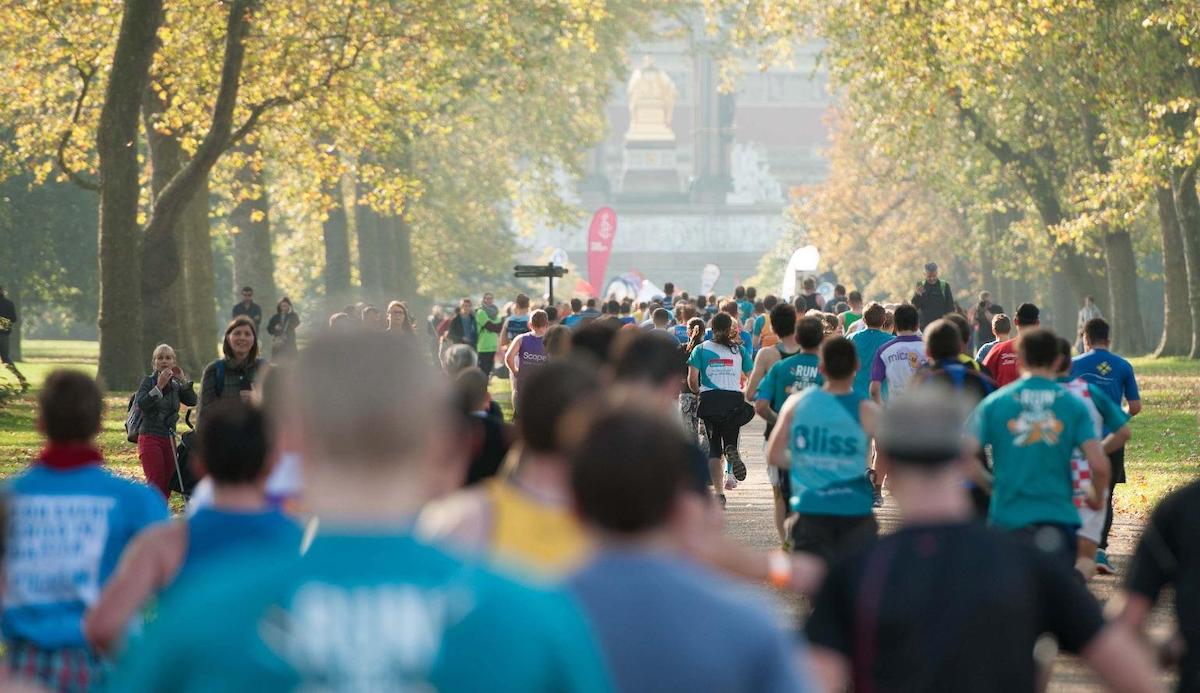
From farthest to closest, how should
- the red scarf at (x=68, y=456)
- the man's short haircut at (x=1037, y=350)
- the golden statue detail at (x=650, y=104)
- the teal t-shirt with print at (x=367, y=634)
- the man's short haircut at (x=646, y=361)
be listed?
the golden statue detail at (x=650, y=104), the man's short haircut at (x=1037, y=350), the man's short haircut at (x=646, y=361), the red scarf at (x=68, y=456), the teal t-shirt with print at (x=367, y=634)

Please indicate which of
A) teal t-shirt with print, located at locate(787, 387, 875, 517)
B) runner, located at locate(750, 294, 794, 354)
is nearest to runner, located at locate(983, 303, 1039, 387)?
teal t-shirt with print, located at locate(787, 387, 875, 517)

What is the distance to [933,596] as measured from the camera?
162 inches

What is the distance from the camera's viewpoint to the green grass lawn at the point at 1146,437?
17.5 m

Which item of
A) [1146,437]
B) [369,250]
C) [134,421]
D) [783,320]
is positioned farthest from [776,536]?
[369,250]

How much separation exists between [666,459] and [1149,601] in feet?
8.16

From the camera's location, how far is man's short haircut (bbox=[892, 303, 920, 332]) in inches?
538

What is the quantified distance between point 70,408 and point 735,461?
37.5 feet

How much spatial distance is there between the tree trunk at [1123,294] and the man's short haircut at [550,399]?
39447 mm

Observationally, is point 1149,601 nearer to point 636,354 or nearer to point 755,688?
point 636,354

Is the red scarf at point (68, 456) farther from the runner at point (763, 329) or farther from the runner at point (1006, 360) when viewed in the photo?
the runner at point (763, 329)

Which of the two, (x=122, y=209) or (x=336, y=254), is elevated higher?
(x=122, y=209)

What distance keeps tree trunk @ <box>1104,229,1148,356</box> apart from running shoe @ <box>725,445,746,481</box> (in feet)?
90.6

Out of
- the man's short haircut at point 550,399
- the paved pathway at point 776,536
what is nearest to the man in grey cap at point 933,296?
the paved pathway at point 776,536

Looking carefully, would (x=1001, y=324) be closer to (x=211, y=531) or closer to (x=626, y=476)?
(x=211, y=531)
